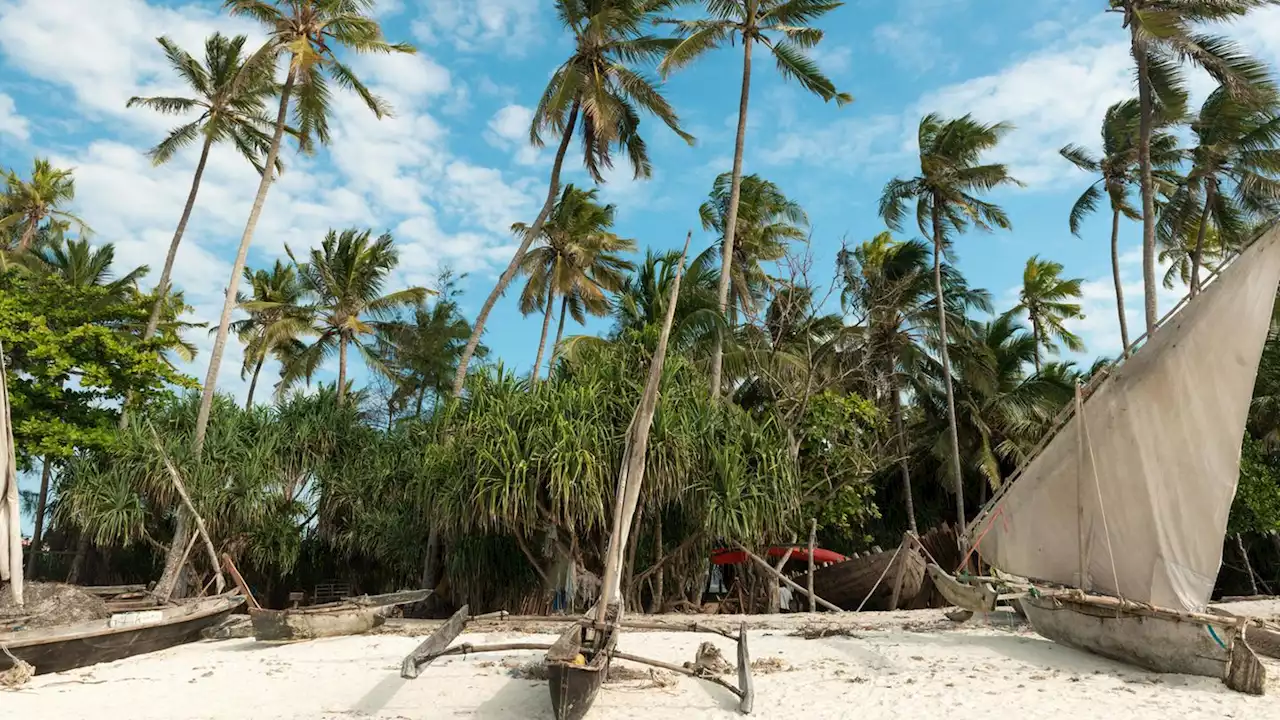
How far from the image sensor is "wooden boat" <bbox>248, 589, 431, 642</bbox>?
456 inches

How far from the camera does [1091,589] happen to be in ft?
32.7

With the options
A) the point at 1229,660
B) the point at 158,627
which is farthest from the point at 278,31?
the point at 1229,660

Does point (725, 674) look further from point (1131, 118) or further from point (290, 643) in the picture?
point (1131, 118)

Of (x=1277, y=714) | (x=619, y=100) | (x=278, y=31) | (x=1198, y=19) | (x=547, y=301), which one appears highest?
(x=278, y=31)

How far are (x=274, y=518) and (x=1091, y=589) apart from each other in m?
17.0

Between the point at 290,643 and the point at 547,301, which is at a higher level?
the point at 547,301

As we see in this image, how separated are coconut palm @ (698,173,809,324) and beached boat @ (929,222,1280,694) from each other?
42.9 ft

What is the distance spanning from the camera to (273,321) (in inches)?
1076

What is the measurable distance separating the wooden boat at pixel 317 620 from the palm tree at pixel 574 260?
32.9ft

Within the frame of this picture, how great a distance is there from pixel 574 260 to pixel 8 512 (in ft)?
52.0

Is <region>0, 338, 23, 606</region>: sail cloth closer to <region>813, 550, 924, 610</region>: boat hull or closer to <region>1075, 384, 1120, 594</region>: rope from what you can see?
<region>1075, 384, 1120, 594</region>: rope

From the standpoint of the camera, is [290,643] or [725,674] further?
[290,643]

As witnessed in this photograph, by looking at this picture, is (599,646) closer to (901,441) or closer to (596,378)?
(596,378)

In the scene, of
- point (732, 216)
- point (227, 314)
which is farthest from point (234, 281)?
point (732, 216)
